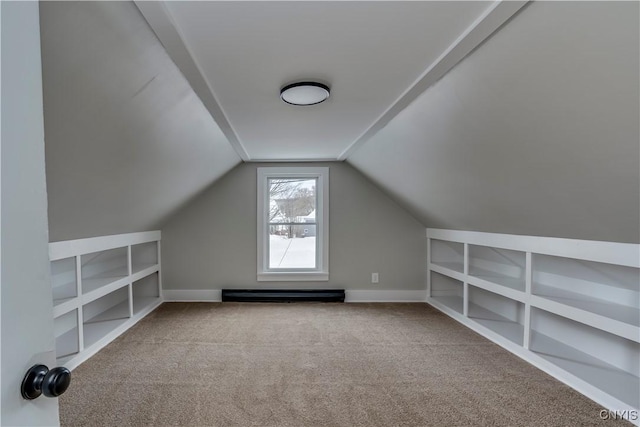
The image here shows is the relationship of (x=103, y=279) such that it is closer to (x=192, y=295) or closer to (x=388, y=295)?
(x=192, y=295)

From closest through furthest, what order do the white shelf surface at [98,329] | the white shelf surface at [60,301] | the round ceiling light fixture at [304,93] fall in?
the round ceiling light fixture at [304,93] < the white shelf surface at [60,301] < the white shelf surface at [98,329]

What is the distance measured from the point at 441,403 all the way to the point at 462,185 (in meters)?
1.55

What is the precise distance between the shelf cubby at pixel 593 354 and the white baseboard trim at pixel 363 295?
1.51 meters

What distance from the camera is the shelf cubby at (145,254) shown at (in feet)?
12.8

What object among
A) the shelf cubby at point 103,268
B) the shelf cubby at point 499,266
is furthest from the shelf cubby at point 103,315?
the shelf cubby at point 499,266

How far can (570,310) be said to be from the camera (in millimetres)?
2148

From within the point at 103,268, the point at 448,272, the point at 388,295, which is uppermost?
the point at 103,268

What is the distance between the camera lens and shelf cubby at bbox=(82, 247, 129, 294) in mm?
2896

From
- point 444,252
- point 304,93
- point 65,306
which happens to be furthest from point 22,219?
point 444,252

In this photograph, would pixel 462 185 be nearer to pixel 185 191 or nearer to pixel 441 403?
pixel 441 403

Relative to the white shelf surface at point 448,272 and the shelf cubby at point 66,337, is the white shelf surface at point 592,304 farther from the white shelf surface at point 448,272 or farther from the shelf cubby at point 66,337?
the shelf cubby at point 66,337

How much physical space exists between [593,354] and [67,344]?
4206mm

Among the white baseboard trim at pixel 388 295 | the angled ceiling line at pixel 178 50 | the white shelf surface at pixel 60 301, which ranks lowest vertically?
the white baseboard trim at pixel 388 295

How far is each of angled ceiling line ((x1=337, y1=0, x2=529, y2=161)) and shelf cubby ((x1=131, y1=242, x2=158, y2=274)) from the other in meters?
3.37
